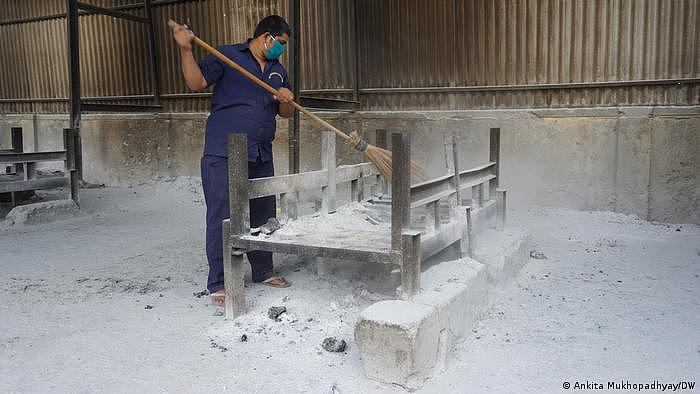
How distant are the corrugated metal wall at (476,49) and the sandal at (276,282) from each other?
12.7 ft

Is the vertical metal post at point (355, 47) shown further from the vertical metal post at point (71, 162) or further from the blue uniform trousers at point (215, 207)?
the blue uniform trousers at point (215, 207)

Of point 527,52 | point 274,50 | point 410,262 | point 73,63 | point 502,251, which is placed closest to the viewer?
point 410,262

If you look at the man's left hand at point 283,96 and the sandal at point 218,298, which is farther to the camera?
the man's left hand at point 283,96

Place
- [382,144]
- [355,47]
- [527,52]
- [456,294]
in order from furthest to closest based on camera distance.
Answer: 1. [355,47]
2. [527,52]
3. [382,144]
4. [456,294]

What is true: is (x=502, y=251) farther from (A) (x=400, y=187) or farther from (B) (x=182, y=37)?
→ (B) (x=182, y=37)

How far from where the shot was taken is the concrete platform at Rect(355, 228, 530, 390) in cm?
279

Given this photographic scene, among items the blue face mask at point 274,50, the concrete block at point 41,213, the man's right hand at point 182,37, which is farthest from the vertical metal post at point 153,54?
the man's right hand at point 182,37

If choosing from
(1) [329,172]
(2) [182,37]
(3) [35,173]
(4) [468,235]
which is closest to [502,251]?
(4) [468,235]

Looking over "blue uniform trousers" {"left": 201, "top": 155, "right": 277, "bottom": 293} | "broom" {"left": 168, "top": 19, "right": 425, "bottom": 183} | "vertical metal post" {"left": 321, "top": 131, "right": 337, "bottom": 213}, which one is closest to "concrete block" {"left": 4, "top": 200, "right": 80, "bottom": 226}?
"broom" {"left": 168, "top": 19, "right": 425, "bottom": 183}

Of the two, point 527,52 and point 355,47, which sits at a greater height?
point 355,47

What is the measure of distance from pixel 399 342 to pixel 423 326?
0.46 ft

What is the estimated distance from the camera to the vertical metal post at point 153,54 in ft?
32.4

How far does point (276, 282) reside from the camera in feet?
14.0

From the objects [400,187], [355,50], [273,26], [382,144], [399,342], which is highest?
[355,50]
